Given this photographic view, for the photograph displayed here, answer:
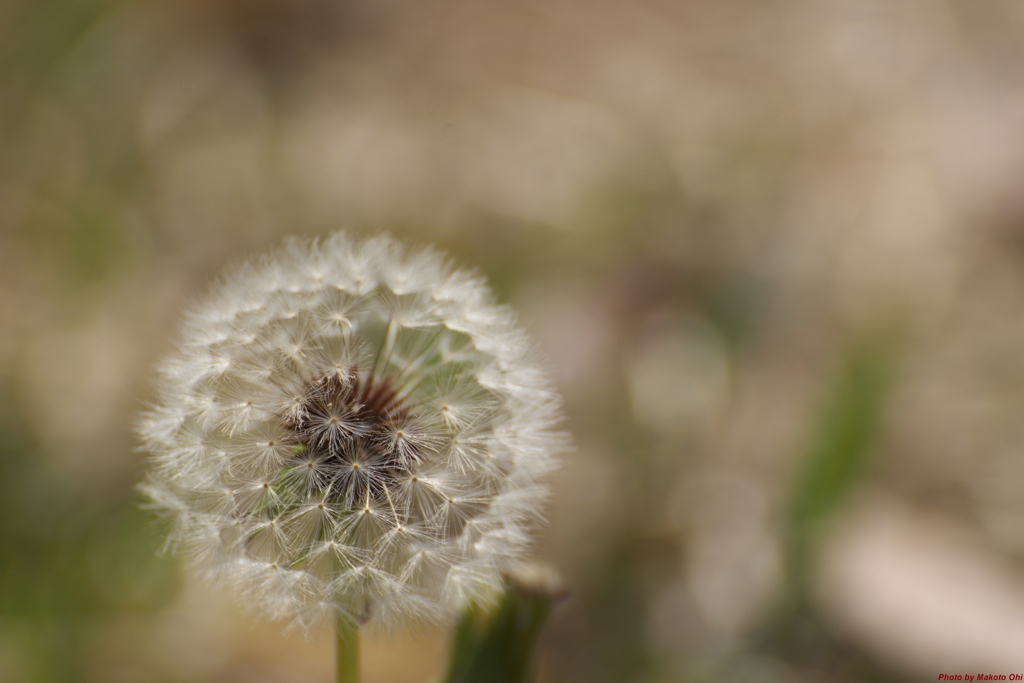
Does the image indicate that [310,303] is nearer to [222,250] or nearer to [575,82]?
[222,250]

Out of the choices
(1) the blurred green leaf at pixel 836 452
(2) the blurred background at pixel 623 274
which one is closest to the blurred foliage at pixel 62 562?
(2) the blurred background at pixel 623 274

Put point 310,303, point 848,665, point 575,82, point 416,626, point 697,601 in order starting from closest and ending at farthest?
point 416,626, point 310,303, point 848,665, point 697,601, point 575,82

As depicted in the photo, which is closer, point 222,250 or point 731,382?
point 731,382

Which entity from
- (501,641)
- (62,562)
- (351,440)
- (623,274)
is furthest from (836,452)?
(62,562)

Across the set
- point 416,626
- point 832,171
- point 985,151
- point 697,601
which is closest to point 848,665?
point 697,601

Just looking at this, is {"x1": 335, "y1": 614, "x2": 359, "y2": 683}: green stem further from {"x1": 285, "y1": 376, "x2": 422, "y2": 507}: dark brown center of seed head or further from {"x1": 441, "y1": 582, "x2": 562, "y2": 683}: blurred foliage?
{"x1": 441, "y1": 582, "x2": 562, "y2": 683}: blurred foliage

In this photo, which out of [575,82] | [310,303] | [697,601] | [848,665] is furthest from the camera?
[575,82]

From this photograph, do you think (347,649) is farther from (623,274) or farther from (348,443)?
(623,274)
